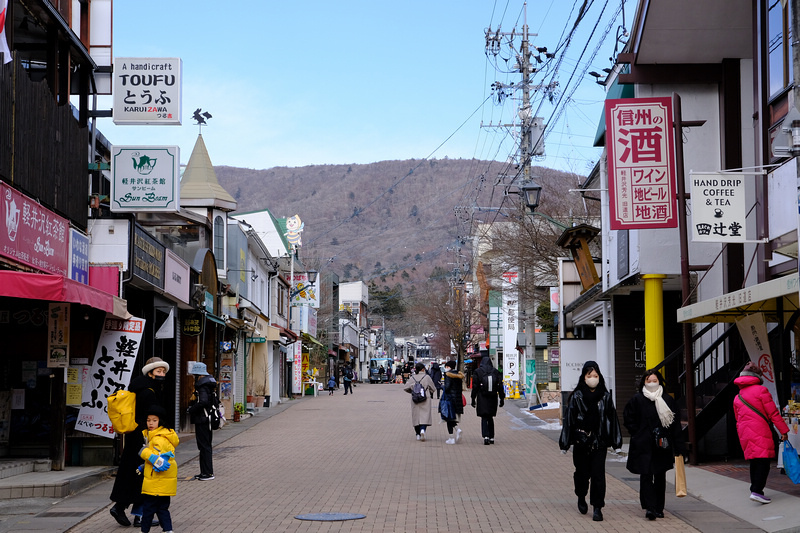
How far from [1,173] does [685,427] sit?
36.4 ft

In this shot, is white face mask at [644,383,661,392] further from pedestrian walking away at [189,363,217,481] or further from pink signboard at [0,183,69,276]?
pink signboard at [0,183,69,276]

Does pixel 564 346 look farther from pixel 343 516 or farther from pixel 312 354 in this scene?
pixel 312 354

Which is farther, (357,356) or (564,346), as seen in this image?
(357,356)

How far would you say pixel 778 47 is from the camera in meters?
13.6

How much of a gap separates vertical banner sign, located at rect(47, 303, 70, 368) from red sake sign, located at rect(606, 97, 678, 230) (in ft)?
28.6

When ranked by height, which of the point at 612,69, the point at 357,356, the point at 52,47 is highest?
the point at 612,69

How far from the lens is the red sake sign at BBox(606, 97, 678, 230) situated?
15539 mm

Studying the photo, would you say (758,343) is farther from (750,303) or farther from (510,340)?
(510,340)

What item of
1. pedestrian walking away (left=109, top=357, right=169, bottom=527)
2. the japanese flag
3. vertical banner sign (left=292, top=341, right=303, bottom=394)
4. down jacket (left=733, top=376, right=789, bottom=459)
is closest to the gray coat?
down jacket (left=733, top=376, right=789, bottom=459)

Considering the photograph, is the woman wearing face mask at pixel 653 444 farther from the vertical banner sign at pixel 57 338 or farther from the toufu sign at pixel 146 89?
the toufu sign at pixel 146 89

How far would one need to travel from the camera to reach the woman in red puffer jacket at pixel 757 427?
1048 cm

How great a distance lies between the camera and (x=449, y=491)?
12.6 metres

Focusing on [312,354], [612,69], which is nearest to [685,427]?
[612,69]

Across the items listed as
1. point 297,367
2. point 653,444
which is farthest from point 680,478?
point 297,367
